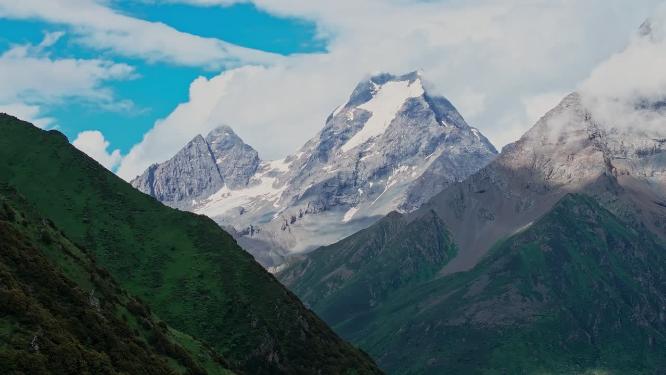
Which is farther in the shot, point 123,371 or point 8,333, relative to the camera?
point 123,371

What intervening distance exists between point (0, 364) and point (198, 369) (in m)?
64.1

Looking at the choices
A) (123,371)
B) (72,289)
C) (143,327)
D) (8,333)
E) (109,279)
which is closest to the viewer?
(8,333)

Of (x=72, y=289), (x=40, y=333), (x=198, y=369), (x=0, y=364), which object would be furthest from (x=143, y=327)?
(x=0, y=364)

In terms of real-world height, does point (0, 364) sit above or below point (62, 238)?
below

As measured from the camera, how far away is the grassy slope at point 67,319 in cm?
11531

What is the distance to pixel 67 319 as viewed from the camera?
131 m

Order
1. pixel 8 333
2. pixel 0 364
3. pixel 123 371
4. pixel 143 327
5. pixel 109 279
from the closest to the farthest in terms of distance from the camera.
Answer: pixel 0 364
pixel 8 333
pixel 123 371
pixel 143 327
pixel 109 279

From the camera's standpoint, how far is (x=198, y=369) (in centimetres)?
16800

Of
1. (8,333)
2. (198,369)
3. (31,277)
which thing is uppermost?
(31,277)

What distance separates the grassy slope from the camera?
4540 inches

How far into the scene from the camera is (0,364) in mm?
106438

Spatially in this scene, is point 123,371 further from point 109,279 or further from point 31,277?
point 109,279

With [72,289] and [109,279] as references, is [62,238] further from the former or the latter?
[72,289]

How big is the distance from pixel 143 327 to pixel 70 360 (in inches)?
1911
